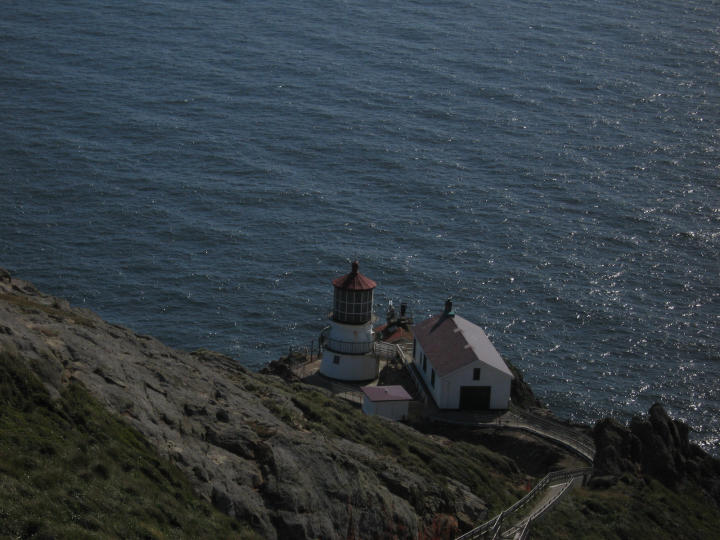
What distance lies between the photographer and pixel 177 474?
2352cm

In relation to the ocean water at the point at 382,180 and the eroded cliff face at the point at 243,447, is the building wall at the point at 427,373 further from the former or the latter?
the eroded cliff face at the point at 243,447

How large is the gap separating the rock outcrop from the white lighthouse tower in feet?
45.2

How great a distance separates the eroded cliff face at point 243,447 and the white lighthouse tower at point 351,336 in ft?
58.9

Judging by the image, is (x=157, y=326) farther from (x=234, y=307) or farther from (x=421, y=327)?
(x=421, y=327)

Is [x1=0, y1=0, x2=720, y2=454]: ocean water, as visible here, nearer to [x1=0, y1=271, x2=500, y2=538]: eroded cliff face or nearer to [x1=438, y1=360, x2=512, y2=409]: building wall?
[x1=438, y1=360, x2=512, y2=409]: building wall

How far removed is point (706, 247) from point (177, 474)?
74.0m

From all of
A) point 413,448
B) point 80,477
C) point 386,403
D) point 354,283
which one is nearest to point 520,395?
point 386,403

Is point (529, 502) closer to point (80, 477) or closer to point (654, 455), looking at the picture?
point (654, 455)

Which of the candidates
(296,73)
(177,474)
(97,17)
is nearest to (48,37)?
(97,17)

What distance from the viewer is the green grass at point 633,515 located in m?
34.0

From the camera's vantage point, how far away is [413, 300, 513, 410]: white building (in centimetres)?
4909

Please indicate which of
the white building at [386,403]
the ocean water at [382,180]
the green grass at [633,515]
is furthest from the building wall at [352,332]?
the green grass at [633,515]

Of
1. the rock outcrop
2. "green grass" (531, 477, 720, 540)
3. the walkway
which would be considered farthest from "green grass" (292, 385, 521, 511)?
the rock outcrop

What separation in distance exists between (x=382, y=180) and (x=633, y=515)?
6270cm
